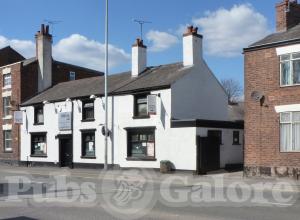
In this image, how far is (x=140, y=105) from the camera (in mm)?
29328

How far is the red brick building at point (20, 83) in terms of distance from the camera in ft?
133

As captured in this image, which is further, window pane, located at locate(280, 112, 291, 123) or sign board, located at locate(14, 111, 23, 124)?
sign board, located at locate(14, 111, 23, 124)

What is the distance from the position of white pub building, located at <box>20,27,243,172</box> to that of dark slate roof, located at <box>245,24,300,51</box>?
532cm

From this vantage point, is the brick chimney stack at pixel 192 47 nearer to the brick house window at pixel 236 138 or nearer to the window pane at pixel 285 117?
the brick house window at pixel 236 138

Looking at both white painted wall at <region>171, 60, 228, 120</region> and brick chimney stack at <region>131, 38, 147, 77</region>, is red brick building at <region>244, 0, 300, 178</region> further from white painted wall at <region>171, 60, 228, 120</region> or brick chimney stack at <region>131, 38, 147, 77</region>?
brick chimney stack at <region>131, 38, 147, 77</region>

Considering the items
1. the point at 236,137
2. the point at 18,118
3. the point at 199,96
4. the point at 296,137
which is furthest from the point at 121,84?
the point at 296,137

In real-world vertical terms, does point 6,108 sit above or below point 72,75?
below

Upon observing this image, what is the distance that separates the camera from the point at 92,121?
106ft

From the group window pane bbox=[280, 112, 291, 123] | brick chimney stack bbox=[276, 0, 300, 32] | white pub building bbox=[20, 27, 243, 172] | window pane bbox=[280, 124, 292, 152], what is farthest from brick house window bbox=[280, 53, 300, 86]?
white pub building bbox=[20, 27, 243, 172]

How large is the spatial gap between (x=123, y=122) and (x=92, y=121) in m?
3.22

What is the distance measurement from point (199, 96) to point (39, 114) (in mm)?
14269

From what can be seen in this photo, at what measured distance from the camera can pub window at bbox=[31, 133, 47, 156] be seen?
36994 mm

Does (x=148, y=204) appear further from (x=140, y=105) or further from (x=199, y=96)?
(x=199, y=96)

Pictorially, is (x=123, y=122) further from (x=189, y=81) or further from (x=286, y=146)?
(x=286, y=146)
